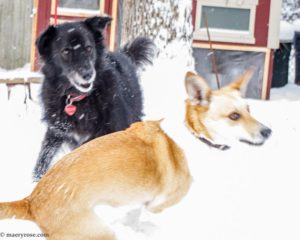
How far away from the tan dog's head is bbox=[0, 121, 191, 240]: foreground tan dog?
206mm

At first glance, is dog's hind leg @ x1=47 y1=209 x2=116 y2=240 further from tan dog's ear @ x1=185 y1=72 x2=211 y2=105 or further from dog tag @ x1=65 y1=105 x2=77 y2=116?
dog tag @ x1=65 y1=105 x2=77 y2=116

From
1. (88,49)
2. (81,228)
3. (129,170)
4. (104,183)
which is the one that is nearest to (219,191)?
(129,170)

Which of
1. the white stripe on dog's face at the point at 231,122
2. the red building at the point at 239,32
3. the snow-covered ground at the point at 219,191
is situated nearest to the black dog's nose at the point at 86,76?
the snow-covered ground at the point at 219,191

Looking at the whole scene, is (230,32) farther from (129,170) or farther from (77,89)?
(129,170)

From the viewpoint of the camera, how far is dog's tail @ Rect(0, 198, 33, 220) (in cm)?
269

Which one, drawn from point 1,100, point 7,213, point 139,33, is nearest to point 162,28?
point 139,33

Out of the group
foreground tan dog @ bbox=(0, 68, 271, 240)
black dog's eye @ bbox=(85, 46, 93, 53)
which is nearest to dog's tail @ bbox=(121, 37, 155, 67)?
black dog's eye @ bbox=(85, 46, 93, 53)

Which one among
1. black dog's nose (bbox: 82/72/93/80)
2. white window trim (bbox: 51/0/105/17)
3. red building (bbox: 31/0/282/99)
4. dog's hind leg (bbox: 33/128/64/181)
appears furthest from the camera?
red building (bbox: 31/0/282/99)

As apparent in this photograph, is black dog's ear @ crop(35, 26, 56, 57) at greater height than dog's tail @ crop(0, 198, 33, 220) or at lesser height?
greater

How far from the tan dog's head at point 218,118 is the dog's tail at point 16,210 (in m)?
1.05

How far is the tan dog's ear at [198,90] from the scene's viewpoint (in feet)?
10.9

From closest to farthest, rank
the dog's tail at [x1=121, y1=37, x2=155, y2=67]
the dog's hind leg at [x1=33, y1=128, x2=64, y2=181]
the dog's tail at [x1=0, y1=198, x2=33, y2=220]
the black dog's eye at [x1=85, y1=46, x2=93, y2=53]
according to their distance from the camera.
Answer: the dog's tail at [x1=0, y1=198, x2=33, y2=220] < the black dog's eye at [x1=85, y1=46, x2=93, y2=53] < the dog's hind leg at [x1=33, y1=128, x2=64, y2=181] < the dog's tail at [x1=121, y1=37, x2=155, y2=67]

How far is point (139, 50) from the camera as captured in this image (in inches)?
224

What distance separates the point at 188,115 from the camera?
3396 mm
